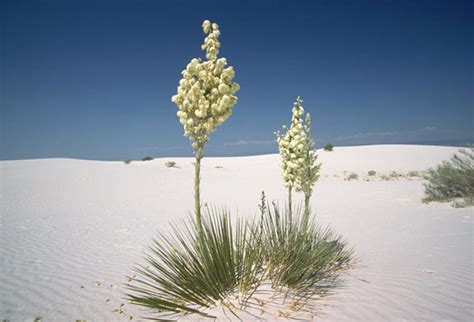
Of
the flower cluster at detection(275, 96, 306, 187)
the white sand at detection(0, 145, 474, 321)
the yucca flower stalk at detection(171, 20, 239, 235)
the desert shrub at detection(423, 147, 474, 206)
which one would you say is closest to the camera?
the yucca flower stalk at detection(171, 20, 239, 235)

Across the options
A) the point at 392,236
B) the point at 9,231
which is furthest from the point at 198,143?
the point at 9,231

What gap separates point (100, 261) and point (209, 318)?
304 centimetres

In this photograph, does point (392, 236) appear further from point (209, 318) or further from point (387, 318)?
point (209, 318)

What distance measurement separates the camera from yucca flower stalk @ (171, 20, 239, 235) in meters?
2.06

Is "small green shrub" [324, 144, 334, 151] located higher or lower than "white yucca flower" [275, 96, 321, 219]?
higher

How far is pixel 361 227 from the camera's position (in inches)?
260

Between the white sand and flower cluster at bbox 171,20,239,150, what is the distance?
178 centimetres

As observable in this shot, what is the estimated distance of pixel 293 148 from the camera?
3695 mm

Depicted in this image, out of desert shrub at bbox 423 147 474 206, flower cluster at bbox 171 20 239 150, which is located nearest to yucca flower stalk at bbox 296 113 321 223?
flower cluster at bbox 171 20 239 150

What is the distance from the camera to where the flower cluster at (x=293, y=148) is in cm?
367

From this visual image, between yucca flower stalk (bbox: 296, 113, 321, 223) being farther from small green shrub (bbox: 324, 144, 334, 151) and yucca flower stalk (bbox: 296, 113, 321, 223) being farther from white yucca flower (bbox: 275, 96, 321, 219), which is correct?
small green shrub (bbox: 324, 144, 334, 151)

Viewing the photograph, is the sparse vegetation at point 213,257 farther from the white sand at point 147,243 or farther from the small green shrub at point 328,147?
the small green shrub at point 328,147

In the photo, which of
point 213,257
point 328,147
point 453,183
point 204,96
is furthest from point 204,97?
point 328,147

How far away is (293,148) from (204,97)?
1.93m
